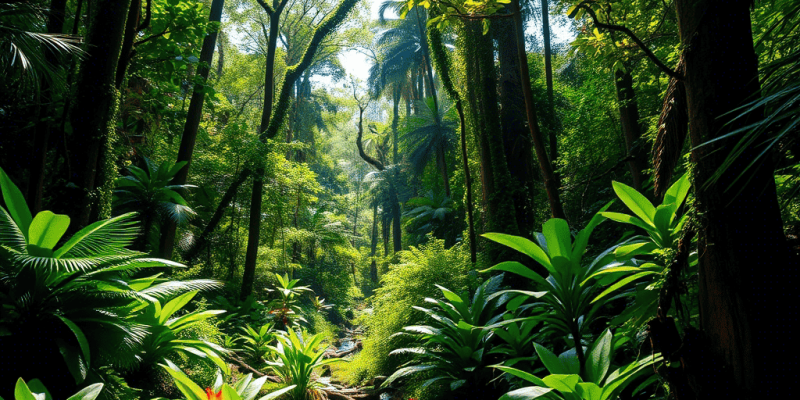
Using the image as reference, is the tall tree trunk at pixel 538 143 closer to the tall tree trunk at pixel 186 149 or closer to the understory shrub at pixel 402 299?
the understory shrub at pixel 402 299

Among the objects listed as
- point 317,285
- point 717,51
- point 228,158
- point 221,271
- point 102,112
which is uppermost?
point 228,158

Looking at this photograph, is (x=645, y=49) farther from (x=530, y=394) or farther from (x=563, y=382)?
(x=530, y=394)

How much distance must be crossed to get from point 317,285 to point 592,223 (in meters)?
16.4

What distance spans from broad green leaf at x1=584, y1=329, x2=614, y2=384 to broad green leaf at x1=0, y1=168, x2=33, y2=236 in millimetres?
2957

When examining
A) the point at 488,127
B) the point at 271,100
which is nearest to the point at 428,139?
the point at 271,100

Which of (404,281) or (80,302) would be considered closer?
(80,302)

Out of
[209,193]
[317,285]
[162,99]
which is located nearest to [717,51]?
[162,99]

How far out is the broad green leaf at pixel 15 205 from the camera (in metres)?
2.32

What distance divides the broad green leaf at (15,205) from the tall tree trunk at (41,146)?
0.88m

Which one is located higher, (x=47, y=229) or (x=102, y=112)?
(x=102, y=112)

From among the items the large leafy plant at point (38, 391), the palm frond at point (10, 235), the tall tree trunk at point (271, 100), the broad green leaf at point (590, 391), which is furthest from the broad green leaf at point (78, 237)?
the tall tree trunk at point (271, 100)

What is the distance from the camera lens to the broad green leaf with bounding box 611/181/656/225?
1938 mm

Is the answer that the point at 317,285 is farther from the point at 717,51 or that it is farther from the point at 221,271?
the point at 717,51

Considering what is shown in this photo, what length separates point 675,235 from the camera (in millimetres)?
1860
